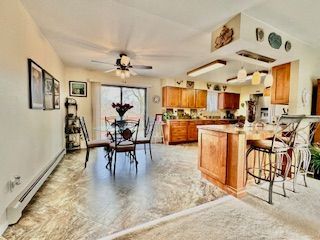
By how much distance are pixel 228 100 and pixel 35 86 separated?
7.09 meters

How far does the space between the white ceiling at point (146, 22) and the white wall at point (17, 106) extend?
32 cm

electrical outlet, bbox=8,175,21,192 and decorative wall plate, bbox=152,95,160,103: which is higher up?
decorative wall plate, bbox=152,95,160,103

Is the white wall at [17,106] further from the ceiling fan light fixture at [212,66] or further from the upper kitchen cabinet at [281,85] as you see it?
the upper kitchen cabinet at [281,85]

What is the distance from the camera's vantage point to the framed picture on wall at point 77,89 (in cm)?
508

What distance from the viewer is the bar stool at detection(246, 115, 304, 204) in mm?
2271

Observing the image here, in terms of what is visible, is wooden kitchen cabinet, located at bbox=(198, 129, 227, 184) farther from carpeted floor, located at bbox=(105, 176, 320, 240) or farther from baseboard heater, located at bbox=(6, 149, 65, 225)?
baseboard heater, located at bbox=(6, 149, 65, 225)

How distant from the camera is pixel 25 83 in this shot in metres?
2.25

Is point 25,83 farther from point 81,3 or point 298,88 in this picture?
point 298,88

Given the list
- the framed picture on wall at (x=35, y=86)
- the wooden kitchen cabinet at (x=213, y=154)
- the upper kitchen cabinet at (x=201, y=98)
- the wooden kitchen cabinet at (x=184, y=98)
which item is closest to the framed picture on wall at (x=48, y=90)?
the framed picture on wall at (x=35, y=86)

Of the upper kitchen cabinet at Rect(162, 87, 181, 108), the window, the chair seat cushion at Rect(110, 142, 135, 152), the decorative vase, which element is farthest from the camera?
the upper kitchen cabinet at Rect(162, 87, 181, 108)

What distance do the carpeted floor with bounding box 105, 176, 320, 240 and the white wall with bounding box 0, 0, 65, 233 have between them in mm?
1426

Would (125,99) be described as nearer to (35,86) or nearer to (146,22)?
(35,86)

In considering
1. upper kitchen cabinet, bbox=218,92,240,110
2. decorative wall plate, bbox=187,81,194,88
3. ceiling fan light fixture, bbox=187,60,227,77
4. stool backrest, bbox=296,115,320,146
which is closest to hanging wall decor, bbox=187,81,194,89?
decorative wall plate, bbox=187,81,194,88

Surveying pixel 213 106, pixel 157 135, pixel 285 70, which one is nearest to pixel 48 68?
pixel 157 135
